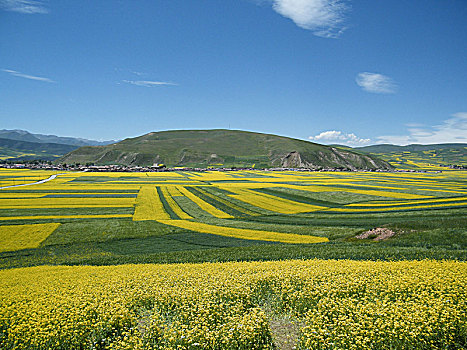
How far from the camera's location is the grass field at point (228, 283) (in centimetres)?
1095

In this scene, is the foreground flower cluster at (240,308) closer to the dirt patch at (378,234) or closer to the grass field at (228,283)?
the grass field at (228,283)

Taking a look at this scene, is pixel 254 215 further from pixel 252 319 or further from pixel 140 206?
pixel 252 319

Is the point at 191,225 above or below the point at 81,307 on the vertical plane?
below

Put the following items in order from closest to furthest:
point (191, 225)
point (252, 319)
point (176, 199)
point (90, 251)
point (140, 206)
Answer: point (252, 319)
point (90, 251)
point (191, 225)
point (140, 206)
point (176, 199)

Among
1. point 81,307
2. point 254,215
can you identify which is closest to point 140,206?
point 254,215

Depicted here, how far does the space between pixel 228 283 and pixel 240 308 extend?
298 cm

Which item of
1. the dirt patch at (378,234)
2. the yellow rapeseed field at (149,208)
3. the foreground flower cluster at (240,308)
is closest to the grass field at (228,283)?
the foreground flower cluster at (240,308)

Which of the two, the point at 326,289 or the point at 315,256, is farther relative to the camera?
the point at 315,256

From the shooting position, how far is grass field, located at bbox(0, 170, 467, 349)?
10953 mm

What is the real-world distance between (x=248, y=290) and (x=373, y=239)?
93.5 ft

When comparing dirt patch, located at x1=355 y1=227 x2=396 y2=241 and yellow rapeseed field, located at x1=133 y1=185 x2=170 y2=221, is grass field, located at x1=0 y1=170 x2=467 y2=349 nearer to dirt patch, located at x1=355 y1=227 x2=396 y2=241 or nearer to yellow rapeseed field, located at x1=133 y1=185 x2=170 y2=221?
dirt patch, located at x1=355 y1=227 x2=396 y2=241

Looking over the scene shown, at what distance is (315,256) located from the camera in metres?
27.3

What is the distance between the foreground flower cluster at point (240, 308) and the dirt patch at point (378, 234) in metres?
17.9

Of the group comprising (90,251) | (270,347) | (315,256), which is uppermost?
(270,347)
